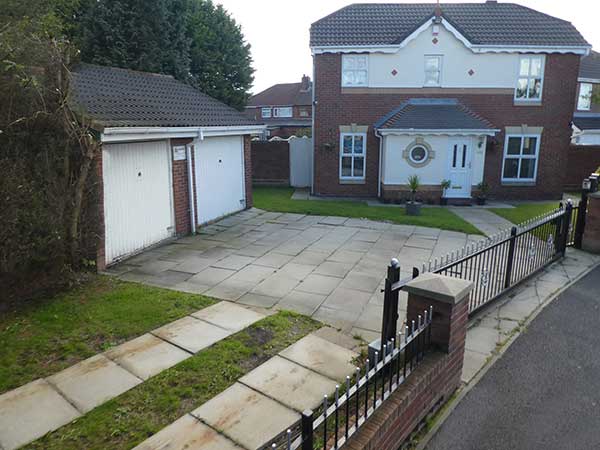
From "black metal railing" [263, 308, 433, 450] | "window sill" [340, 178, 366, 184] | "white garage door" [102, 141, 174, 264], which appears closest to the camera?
"black metal railing" [263, 308, 433, 450]

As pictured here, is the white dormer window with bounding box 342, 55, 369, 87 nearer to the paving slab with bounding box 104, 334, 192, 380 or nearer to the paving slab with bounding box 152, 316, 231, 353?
the paving slab with bounding box 152, 316, 231, 353

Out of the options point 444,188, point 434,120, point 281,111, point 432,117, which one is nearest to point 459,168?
point 444,188

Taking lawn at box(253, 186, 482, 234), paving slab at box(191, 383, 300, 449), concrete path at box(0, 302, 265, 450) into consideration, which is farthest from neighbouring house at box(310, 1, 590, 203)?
paving slab at box(191, 383, 300, 449)

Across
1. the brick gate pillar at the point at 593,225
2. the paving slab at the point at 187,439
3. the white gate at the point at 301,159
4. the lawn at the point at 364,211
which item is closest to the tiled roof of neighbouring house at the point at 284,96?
the white gate at the point at 301,159

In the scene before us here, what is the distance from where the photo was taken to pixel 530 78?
1716 centimetres

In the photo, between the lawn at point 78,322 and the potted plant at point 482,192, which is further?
the potted plant at point 482,192

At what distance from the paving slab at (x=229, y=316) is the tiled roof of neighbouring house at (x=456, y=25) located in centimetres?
1328

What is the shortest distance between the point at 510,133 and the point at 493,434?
15824mm

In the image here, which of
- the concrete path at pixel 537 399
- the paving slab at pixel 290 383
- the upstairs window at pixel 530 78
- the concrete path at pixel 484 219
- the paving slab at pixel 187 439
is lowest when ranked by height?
the concrete path at pixel 537 399

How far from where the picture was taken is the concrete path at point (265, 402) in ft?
12.0

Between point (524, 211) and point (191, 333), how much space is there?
13186 mm

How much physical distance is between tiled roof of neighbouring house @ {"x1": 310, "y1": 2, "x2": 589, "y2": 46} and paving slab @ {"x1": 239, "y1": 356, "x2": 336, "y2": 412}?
48.1 ft

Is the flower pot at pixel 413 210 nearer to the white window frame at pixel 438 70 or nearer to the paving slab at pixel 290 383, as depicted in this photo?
the white window frame at pixel 438 70

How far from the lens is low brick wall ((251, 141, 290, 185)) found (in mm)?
19891
